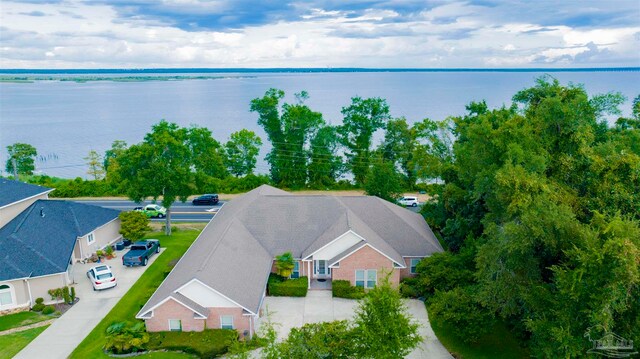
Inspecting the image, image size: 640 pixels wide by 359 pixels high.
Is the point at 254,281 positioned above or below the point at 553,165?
below

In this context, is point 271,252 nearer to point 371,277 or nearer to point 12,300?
point 371,277

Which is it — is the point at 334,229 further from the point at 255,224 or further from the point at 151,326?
the point at 151,326

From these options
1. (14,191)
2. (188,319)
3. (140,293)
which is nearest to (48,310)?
(140,293)

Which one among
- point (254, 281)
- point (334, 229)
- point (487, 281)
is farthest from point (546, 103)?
point (254, 281)

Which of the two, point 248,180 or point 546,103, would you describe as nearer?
point 546,103

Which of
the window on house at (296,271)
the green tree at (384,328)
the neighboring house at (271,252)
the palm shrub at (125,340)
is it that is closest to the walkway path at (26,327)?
the palm shrub at (125,340)

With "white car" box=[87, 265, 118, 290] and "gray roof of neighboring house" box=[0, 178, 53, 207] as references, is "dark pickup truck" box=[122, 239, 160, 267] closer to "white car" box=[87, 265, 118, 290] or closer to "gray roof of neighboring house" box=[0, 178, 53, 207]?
"white car" box=[87, 265, 118, 290]

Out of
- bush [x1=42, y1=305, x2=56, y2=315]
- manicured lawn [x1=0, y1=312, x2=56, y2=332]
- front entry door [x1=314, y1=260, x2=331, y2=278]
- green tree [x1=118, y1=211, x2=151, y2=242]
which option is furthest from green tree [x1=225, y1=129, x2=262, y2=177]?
manicured lawn [x1=0, y1=312, x2=56, y2=332]
